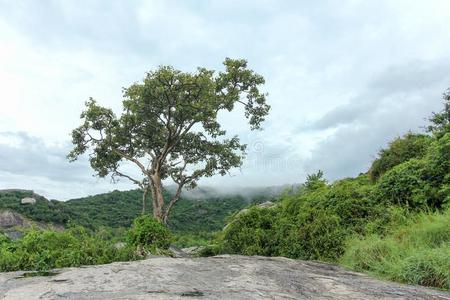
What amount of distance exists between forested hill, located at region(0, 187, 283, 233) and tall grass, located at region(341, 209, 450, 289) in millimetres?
32256

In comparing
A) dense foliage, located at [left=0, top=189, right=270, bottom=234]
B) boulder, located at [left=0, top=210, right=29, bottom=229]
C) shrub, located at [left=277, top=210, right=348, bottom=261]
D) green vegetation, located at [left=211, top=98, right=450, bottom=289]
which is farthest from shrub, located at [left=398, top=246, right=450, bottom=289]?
boulder, located at [left=0, top=210, right=29, bottom=229]

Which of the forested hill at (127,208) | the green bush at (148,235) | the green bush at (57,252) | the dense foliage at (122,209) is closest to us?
the green bush at (57,252)

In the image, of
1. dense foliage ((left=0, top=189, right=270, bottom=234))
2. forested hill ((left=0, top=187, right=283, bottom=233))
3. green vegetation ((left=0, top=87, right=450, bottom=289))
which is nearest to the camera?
green vegetation ((left=0, top=87, right=450, bottom=289))

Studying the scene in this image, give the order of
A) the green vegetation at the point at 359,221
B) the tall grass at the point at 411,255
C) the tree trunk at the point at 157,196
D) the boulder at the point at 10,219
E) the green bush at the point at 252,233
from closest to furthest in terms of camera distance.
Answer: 1. the tall grass at the point at 411,255
2. the green vegetation at the point at 359,221
3. the green bush at the point at 252,233
4. the tree trunk at the point at 157,196
5. the boulder at the point at 10,219

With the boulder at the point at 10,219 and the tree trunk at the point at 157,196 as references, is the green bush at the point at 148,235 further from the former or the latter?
the boulder at the point at 10,219

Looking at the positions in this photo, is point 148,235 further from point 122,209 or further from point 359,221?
point 122,209

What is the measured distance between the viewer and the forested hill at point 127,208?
44.1 meters

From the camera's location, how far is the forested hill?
44116 millimetres

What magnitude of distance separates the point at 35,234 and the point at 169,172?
18.6 m

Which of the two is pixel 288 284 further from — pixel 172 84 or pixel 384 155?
pixel 172 84

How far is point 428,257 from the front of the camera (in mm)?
6262

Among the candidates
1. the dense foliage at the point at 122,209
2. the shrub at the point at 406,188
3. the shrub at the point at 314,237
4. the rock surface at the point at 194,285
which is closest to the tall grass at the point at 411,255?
the rock surface at the point at 194,285

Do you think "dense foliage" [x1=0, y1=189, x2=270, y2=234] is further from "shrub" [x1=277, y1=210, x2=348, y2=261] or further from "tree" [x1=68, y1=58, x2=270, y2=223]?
"shrub" [x1=277, y1=210, x2=348, y2=261]

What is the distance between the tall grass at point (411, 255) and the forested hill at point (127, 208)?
1270 inches
